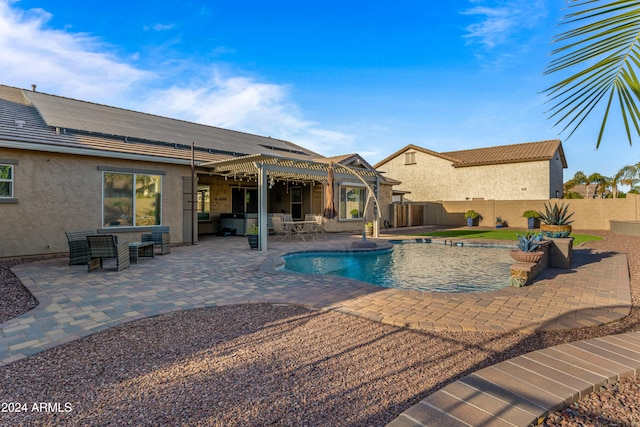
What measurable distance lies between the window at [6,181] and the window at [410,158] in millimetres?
25617

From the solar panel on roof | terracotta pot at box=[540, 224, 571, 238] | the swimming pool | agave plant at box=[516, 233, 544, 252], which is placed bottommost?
the swimming pool

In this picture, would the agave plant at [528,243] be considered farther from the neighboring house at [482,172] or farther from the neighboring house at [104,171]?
the neighboring house at [482,172]

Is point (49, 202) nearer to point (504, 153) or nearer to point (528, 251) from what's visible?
point (528, 251)

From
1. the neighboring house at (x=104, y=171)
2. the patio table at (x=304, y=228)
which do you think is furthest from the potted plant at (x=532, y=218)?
Result: the patio table at (x=304, y=228)

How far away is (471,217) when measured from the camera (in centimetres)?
2188

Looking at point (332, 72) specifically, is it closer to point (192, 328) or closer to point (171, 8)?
point (171, 8)

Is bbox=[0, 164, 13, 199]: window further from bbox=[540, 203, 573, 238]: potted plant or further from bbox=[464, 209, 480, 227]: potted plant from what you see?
bbox=[464, 209, 480, 227]: potted plant

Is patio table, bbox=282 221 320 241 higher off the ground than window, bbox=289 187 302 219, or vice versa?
window, bbox=289 187 302 219

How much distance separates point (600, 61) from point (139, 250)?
9516 millimetres

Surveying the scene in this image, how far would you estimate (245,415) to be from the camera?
2.24m

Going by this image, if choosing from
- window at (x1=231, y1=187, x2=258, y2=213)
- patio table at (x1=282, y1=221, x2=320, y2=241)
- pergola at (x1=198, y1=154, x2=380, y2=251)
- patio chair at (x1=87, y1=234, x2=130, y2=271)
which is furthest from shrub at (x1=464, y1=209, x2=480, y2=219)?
patio chair at (x1=87, y1=234, x2=130, y2=271)

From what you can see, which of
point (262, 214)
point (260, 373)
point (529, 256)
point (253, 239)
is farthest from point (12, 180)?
point (529, 256)

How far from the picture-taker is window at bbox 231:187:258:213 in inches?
669

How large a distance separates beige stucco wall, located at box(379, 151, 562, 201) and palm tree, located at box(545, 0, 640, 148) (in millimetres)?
25379
